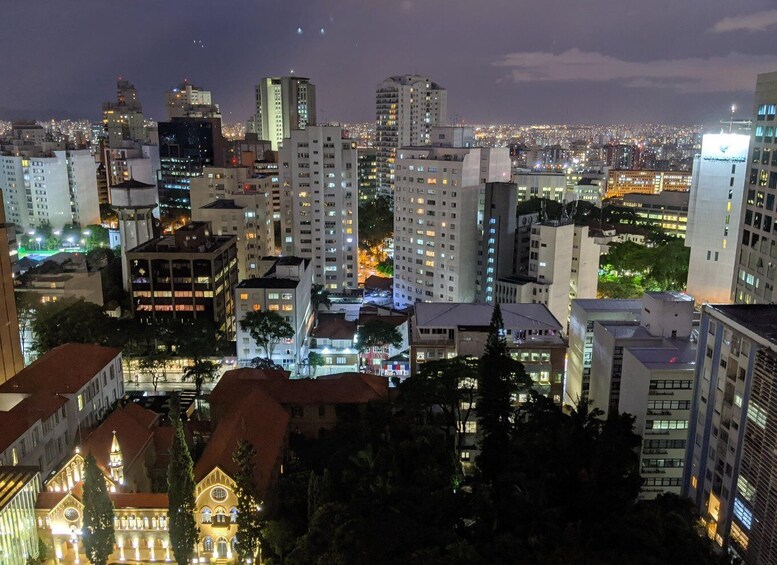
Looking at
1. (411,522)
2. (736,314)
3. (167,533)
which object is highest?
(736,314)

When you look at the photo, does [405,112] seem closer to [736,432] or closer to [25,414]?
[25,414]

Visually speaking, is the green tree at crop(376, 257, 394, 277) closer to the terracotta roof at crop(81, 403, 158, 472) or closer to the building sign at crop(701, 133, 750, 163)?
the building sign at crop(701, 133, 750, 163)

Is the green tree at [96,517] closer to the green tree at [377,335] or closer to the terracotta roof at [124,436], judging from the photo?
the terracotta roof at [124,436]

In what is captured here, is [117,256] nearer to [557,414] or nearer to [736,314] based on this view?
[557,414]

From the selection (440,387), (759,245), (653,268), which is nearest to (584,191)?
(653,268)

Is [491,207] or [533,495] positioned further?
[491,207]

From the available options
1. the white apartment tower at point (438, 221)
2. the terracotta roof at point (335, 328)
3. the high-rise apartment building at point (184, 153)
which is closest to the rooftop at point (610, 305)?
the white apartment tower at point (438, 221)
